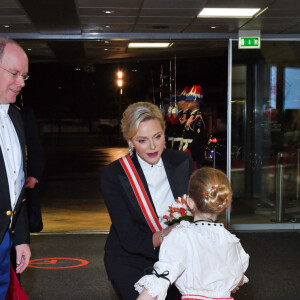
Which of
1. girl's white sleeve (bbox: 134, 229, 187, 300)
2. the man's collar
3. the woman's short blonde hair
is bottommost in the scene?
girl's white sleeve (bbox: 134, 229, 187, 300)

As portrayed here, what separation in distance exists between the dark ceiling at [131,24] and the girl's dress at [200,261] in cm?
362

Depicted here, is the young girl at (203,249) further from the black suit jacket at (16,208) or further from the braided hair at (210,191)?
the black suit jacket at (16,208)

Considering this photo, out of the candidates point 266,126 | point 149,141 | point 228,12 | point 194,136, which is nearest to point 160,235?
point 149,141

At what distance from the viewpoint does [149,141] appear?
7.49ft

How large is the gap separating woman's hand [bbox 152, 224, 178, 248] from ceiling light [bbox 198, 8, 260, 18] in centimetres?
389

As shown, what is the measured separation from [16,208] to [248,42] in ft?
16.7

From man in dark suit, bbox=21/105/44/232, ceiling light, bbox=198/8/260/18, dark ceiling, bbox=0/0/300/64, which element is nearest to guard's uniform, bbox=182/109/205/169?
dark ceiling, bbox=0/0/300/64

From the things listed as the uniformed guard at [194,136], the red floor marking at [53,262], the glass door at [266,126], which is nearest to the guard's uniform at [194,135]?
the uniformed guard at [194,136]

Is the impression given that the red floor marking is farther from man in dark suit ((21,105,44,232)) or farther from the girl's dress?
the girl's dress

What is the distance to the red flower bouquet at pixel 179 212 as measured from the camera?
2.10 metres

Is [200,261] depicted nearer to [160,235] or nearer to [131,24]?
[160,235]

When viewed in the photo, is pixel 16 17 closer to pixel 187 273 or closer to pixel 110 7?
pixel 110 7

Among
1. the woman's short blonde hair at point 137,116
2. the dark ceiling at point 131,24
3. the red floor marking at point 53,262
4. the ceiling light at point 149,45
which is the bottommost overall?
the red floor marking at point 53,262

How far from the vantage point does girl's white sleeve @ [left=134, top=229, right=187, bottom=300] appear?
6.00 ft
